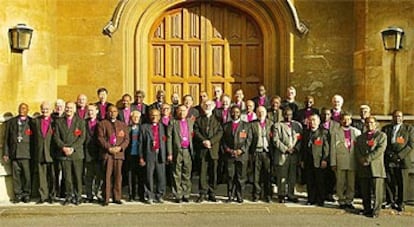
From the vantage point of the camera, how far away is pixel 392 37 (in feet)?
40.0

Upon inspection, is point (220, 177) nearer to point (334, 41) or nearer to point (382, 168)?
point (382, 168)

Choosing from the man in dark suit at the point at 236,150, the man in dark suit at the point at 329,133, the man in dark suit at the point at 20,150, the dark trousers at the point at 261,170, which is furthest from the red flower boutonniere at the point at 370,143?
the man in dark suit at the point at 20,150

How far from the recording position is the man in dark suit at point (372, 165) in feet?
33.8

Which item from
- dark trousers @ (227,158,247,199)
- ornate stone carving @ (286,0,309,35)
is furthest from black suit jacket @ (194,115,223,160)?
ornate stone carving @ (286,0,309,35)

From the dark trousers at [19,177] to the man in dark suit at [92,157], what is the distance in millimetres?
1000

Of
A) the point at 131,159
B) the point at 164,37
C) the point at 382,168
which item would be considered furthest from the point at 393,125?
the point at 164,37

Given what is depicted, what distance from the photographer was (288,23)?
13367 millimetres

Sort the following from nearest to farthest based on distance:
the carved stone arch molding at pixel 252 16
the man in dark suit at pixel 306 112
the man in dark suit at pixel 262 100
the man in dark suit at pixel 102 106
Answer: the man in dark suit at pixel 102 106, the man in dark suit at pixel 306 112, the man in dark suit at pixel 262 100, the carved stone arch molding at pixel 252 16

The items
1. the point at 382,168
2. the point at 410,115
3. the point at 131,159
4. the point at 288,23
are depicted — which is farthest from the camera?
the point at 288,23

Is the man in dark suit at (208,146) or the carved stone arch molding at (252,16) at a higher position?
the carved stone arch molding at (252,16)

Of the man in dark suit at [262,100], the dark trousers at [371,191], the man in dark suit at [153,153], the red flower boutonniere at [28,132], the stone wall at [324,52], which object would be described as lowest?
the dark trousers at [371,191]

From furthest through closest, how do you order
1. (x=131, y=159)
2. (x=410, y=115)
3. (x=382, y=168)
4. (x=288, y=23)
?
(x=288, y=23) → (x=410, y=115) → (x=131, y=159) → (x=382, y=168)

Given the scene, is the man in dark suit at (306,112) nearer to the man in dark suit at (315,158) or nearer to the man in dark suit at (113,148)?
the man in dark suit at (315,158)

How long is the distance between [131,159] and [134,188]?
0.52m
